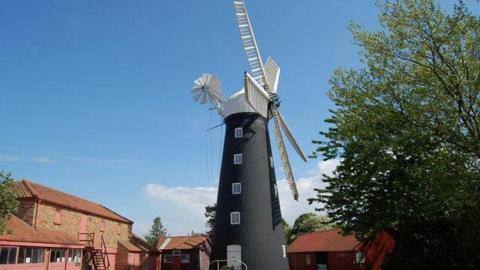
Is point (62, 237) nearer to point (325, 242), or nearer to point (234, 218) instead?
point (234, 218)

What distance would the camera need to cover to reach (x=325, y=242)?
38.4m

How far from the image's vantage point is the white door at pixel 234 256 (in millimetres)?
28328

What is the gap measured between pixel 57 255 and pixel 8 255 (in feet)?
16.2

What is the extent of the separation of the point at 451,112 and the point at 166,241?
3895 cm

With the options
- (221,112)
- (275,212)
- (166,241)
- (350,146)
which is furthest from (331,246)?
(350,146)

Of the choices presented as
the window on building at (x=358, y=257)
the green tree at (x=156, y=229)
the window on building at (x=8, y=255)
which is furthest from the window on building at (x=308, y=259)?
the green tree at (x=156, y=229)

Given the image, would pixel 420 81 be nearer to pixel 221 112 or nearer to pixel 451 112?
pixel 451 112

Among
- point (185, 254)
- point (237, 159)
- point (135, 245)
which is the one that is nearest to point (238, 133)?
point (237, 159)

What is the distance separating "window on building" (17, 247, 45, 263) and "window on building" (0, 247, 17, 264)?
41 centimetres

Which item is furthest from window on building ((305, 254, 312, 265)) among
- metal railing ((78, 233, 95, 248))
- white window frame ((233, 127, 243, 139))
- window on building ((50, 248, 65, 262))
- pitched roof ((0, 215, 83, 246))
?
window on building ((50, 248, 65, 262))

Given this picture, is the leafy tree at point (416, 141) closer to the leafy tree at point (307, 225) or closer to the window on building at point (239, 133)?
the window on building at point (239, 133)

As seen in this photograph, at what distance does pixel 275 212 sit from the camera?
30.5m

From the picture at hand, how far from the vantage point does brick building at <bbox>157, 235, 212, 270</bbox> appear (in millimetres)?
43344

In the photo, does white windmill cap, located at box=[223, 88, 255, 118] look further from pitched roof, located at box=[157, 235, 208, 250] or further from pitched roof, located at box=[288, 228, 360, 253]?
pitched roof, located at box=[157, 235, 208, 250]
